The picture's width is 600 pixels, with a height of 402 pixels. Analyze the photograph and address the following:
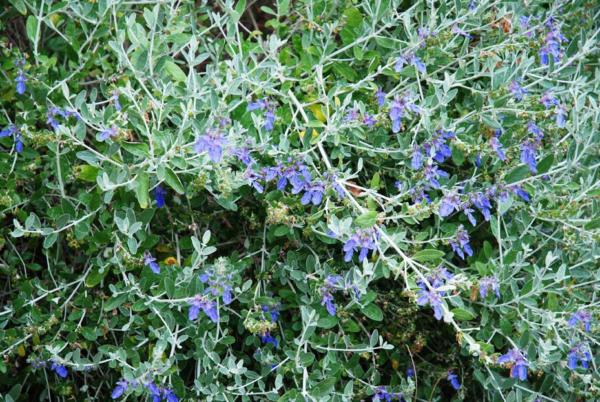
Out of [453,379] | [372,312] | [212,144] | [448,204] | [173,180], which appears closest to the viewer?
Result: [212,144]

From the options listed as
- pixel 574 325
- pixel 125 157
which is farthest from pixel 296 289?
pixel 574 325

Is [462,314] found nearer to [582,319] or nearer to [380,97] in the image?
[582,319]

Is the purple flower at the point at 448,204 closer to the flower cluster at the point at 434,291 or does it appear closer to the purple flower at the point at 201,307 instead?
the flower cluster at the point at 434,291

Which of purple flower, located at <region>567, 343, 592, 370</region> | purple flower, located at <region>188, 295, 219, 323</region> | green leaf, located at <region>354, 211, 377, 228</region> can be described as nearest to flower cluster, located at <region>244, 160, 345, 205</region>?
green leaf, located at <region>354, 211, 377, 228</region>

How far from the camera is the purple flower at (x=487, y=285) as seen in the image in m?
2.46

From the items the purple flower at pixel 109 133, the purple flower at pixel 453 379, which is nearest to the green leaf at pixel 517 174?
the purple flower at pixel 453 379

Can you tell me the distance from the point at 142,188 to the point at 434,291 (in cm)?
91

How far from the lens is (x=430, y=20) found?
2.73 metres

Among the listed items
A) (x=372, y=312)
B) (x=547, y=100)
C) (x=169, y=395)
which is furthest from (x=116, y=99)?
(x=547, y=100)

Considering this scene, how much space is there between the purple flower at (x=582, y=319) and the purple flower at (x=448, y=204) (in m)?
0.56

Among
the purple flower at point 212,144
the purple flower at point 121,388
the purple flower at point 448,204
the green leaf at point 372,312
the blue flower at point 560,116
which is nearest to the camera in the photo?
the purple flower at point 212,144

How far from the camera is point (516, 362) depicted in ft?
7.75

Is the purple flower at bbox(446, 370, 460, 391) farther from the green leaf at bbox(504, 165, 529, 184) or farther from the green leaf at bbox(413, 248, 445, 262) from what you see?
the green leaf at bbox(504, 165, 529, 184)

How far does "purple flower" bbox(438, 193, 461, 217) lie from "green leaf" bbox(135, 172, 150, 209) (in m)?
0.90
